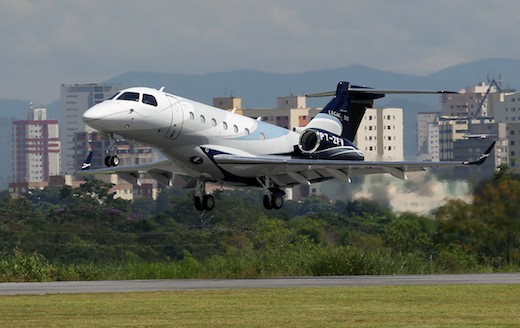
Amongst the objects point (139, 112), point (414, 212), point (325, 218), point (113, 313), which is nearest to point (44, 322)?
point (113, 313)

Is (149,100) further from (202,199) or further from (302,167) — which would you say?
(302,167)

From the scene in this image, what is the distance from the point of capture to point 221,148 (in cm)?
5506

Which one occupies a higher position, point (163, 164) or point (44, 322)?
point (163, 164)

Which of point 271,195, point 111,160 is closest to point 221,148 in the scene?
point 271,195

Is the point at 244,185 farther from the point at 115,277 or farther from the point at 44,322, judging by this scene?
the point at 44,322

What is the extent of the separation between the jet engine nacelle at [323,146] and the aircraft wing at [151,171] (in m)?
4.83

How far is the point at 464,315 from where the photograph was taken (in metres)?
35.9

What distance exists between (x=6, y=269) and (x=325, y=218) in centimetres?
4882

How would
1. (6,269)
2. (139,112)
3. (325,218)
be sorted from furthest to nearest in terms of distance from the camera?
(325,218) → (6,269) → (139,112)

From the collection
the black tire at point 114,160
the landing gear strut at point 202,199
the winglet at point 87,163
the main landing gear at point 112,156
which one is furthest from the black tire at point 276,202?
the black tire at point 114,160

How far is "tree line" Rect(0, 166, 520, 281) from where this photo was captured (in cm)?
5853

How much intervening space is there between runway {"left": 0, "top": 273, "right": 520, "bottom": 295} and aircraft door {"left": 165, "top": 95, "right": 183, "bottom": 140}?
5.43 metres

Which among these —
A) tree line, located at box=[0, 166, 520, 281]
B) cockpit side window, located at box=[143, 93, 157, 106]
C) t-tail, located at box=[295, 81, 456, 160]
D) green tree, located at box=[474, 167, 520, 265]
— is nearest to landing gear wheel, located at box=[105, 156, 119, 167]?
cockpit side window, located at box=[143, 93, 157, 106]

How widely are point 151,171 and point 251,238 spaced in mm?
39001
